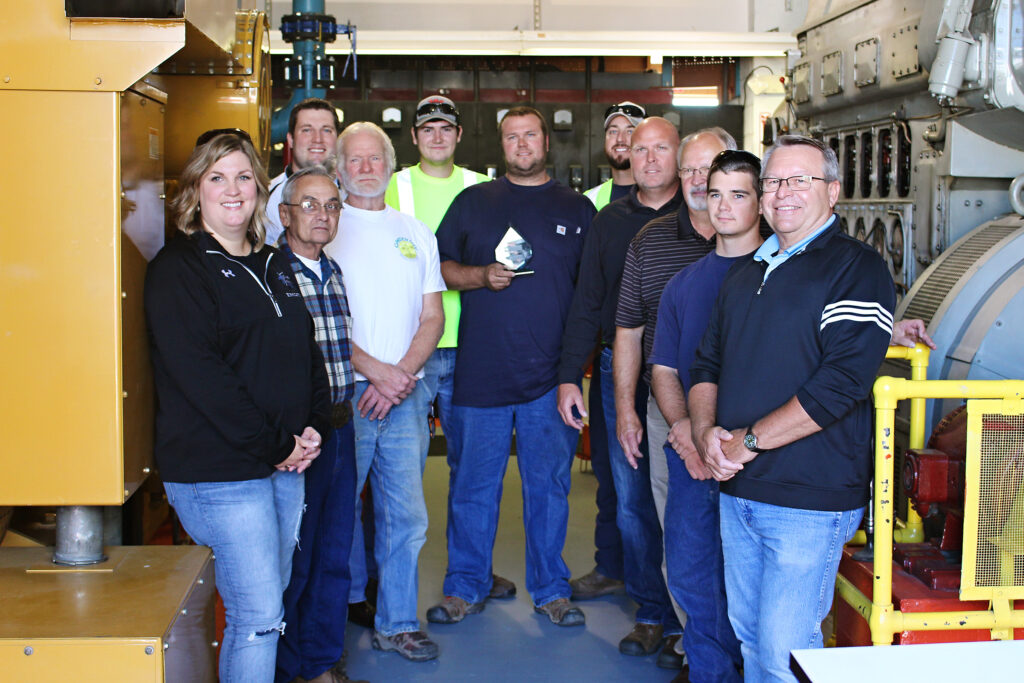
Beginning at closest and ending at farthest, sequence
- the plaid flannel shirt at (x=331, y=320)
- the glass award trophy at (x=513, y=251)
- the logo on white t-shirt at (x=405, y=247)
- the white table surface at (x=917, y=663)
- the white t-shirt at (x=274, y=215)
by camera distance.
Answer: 1. the white table surface at (x=917, y=663)
2. the plaid flannel shirt at (x=331, y=320)
3. the white t-shirt at (x=274, y=215)
4. the logo on white t-shirt at (x=405, y=247)
5. the glass award trophy at (x=513, y=251)

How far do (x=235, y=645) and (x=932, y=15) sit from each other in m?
3.69

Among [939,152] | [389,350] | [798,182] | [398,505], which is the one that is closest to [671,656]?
[398,505]

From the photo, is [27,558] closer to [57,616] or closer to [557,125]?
[57,616]

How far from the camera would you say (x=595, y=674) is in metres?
3.54

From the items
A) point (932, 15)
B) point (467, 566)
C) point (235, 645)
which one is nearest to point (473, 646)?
point (467, 566)

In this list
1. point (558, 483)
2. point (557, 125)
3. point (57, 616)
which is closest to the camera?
point (57, 616)

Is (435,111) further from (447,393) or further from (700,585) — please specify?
(700,585)

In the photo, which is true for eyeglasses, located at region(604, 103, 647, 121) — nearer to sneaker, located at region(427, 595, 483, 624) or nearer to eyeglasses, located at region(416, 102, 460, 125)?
eyeglasses, located at region(416, 102, 460, 125)

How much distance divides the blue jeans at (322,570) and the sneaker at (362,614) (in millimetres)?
577

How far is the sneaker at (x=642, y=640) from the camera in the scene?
3689 mm

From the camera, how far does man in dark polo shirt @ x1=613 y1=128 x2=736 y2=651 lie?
133 inches

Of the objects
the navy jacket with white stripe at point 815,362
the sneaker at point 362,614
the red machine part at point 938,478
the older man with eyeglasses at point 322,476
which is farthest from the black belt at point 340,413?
the red machine part at point 938,478

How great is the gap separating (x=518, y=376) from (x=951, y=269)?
1.80 m

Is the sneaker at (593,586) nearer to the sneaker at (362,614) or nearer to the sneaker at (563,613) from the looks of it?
the sneaker at (563,613)
